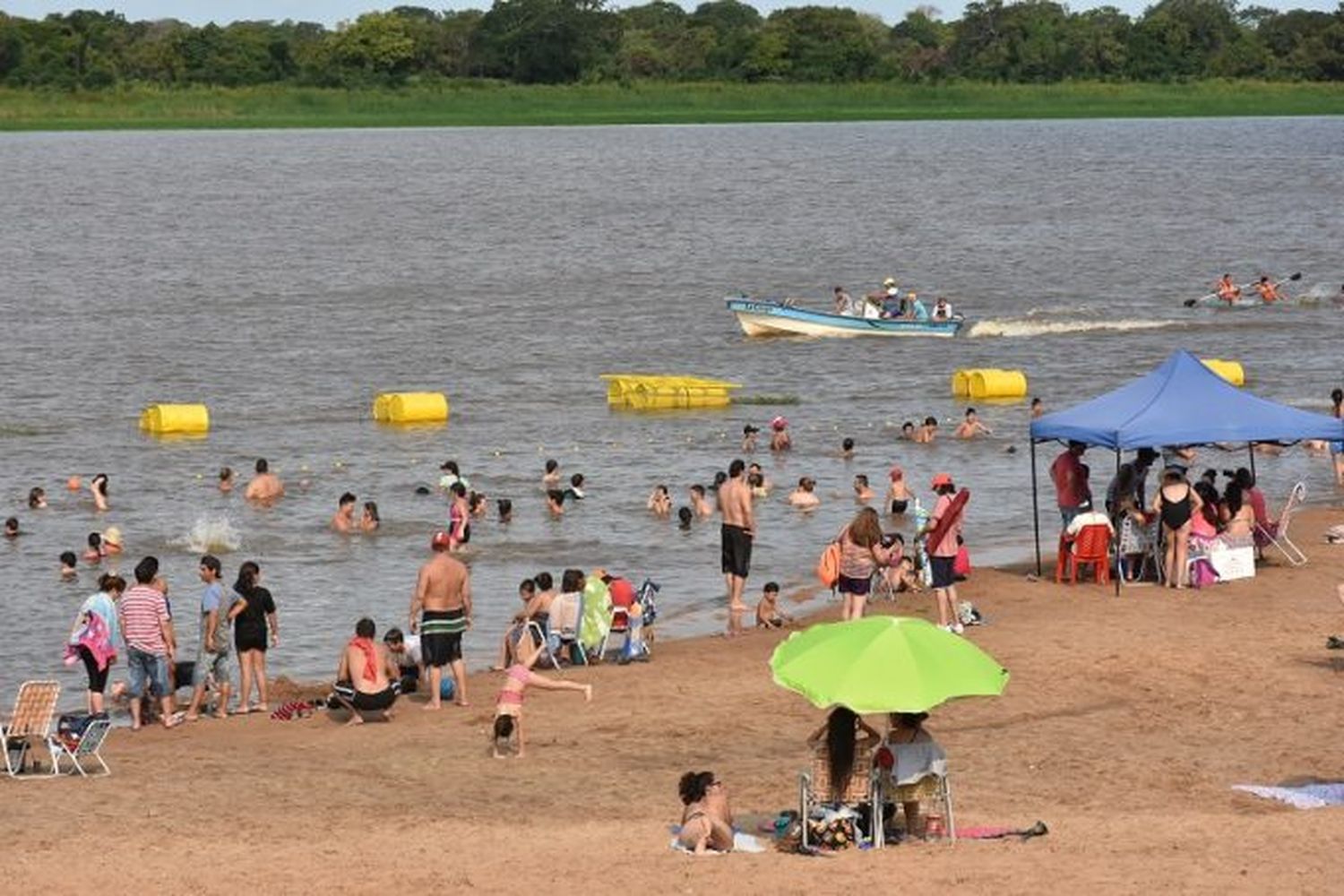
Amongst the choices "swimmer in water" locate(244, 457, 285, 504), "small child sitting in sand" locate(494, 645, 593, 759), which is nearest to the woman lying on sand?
"small child sitting in sand" locate(494, 645, 593, 759)

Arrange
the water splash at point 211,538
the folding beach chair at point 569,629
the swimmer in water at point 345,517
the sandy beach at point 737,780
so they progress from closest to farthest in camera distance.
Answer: the sandy beach at point 737,780
the folding beach chair at point 569,629
the water splash at point 211,538
the swimmer in water at point 345,517

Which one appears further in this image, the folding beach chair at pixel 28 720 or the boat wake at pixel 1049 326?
the boat wake at pixel 1049 326

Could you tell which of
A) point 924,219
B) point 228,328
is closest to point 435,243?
point 924,219

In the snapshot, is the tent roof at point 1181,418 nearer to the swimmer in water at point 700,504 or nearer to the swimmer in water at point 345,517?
the swimmer in water at point 700,504

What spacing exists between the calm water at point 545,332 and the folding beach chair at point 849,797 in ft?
26.9

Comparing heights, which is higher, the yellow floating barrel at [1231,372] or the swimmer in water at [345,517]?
the swimmer in water at [345,517]

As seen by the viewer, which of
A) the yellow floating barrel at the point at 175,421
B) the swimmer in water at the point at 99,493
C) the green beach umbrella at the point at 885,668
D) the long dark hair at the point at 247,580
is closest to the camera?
the green beach umbrella at the point at 885,668

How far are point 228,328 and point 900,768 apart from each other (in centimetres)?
4375

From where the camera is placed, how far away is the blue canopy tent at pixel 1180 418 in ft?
74.4

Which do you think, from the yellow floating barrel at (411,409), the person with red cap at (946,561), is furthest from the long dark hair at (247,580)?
the yellow floating barrel at (411,409)

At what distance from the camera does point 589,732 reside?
18.3 m

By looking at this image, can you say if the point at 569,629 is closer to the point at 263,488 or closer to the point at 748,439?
the point at 263,488

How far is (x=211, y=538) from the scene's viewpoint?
96.5 feet

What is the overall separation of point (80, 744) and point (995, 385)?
86.2 feet
